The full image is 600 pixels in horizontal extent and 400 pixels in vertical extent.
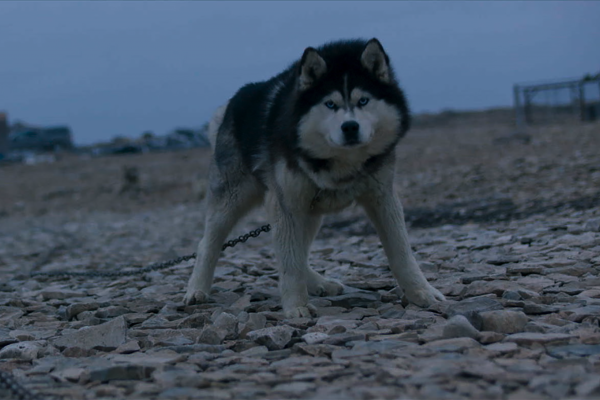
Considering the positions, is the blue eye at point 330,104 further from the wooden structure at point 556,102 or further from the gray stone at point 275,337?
the wooden structure at point 556,102

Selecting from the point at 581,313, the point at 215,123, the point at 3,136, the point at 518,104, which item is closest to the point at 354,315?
the point at 581,313

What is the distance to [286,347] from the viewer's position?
420cm

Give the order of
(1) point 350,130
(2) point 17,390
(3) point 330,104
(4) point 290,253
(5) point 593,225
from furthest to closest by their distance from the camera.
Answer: (5) point 593,225, (4) point 290,253, (3) point 330,104, (1) point 350,130, (2) point 17,390

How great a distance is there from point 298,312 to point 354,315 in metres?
0.42

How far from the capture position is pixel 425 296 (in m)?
5.26

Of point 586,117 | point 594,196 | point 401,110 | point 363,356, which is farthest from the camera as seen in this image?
point 586,117

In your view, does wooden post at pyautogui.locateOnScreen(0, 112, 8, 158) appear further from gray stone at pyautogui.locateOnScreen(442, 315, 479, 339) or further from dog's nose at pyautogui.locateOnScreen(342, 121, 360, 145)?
gray stone at pyautogui.locateOnScreen(442, 315, 479, 339)

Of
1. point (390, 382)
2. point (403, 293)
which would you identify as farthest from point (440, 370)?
point (403, 293)

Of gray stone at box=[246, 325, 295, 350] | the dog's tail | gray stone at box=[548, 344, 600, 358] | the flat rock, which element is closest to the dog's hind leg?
the dog's tail

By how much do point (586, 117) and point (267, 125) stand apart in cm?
2303

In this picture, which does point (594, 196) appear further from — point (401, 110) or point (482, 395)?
point (482, 395)

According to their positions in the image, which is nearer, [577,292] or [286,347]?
[286,347]

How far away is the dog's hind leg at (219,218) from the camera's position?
6320 millimetres

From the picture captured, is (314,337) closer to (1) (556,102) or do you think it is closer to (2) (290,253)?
(2) (290,253)
